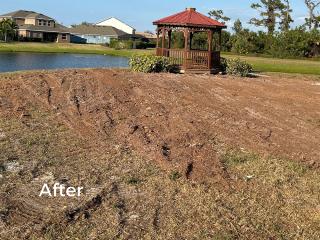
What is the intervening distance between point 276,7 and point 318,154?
69.7m

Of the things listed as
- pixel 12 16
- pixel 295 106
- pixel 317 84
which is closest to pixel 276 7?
pixel 12 16

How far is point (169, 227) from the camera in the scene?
20.9ft

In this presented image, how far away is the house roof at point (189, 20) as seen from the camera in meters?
24.5

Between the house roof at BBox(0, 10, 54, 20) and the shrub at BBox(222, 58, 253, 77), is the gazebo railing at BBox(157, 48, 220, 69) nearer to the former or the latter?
the shrub at BBox(222, 58, 253, 77)

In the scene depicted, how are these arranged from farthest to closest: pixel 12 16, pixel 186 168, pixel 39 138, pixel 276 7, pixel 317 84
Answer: pixel 12 16
pixel 276 7
pixel 317 84
pixel 39 138
pixel 186 168

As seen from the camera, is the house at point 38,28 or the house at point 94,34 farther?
the house at point 94,34

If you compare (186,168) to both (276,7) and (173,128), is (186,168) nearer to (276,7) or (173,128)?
(173,128)

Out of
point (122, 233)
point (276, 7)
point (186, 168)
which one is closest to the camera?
point (122, 233)

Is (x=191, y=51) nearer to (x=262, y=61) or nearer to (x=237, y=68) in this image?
(x=237, y=68)

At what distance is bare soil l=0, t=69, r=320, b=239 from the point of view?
21.4ft

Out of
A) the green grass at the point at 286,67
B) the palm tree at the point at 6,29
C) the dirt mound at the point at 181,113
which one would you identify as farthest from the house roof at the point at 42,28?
the dirt mound at the point at 181,113

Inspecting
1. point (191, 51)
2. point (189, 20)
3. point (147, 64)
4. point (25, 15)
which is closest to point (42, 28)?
point (25, 15)

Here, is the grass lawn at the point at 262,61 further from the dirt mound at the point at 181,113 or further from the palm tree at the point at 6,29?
the dirt mound at the point at 181,113

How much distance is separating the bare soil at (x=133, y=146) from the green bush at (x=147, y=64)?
325 centimetres
